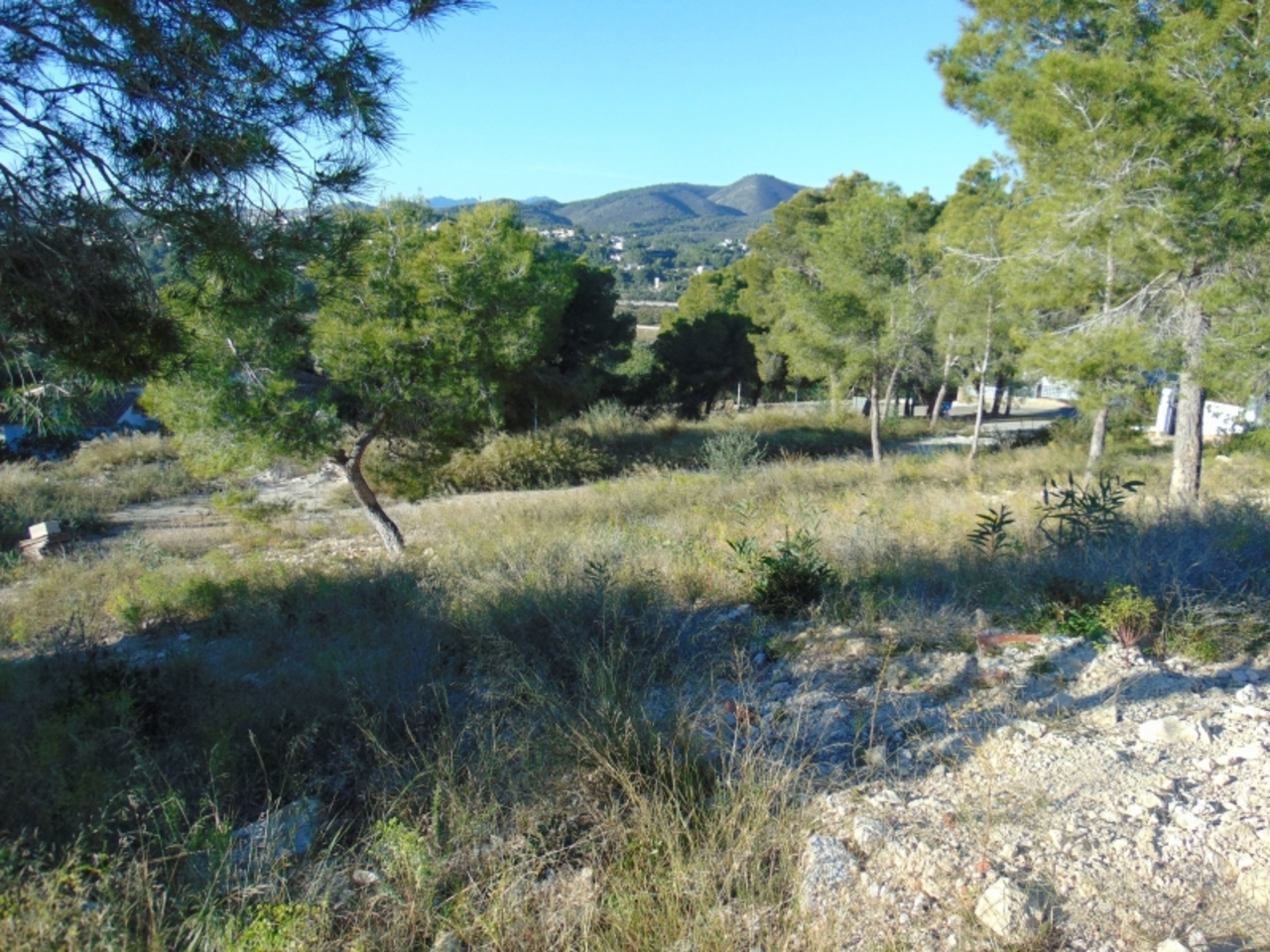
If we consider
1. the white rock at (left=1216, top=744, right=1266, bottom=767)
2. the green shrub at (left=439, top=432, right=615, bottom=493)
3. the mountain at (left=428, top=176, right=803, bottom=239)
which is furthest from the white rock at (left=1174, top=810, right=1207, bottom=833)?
the mountain at (left=428, top=176, right=803, bottom=239)

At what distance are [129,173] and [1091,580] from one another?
5.71 meters

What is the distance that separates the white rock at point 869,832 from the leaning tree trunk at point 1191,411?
8.18 metres

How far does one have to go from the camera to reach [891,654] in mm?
4320

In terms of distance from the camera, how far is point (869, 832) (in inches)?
105

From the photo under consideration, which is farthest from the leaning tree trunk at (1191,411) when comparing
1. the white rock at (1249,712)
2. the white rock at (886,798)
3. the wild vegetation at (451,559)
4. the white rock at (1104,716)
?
the white rock at (886,798)

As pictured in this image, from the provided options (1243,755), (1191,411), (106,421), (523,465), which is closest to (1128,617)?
(1243,755)

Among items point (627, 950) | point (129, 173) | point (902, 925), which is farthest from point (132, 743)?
point (902, 925)

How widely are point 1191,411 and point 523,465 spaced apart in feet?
50.7

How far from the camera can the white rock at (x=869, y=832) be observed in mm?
2639

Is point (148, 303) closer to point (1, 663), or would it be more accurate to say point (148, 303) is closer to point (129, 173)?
point (129, 173)

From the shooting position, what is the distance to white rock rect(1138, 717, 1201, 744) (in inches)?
128

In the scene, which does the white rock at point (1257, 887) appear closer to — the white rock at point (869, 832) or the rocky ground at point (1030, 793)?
the rocky ground at point (1030, 793)

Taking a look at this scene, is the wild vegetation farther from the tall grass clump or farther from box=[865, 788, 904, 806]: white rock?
the tall grass clump

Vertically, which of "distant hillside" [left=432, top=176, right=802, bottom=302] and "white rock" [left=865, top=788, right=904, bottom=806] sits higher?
"distant hillside" [left=432, top=176, right=802, bottom=302]
